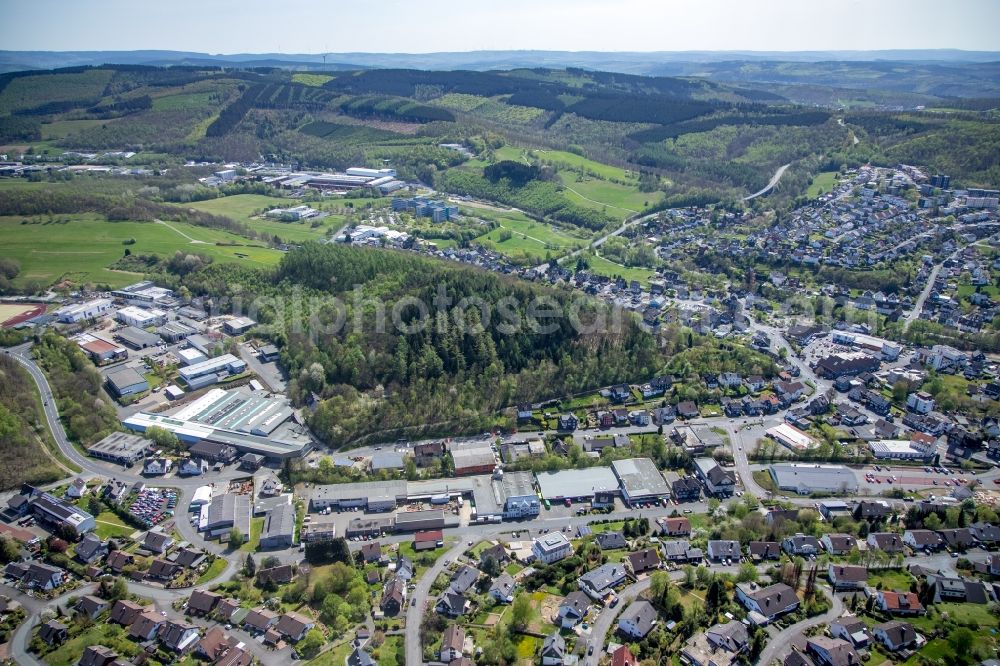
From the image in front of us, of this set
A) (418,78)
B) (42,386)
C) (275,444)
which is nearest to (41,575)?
(275,444)

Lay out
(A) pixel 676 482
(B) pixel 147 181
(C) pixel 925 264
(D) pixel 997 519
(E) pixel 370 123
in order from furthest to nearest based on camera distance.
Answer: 1. (E) pixel 370 123
2. (B) pixel 147 181
3. (C) pixel 925 264
4. (A) pixel 676 482
5. (D) pixel 997 519

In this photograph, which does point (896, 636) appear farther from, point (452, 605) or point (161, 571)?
point (161, 571)

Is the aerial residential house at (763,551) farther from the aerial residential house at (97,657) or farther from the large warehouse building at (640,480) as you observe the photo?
the aerial residential house at (97,657)

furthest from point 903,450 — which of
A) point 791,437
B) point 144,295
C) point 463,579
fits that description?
point 144,295

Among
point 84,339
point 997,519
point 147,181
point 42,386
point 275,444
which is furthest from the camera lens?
point 147,181

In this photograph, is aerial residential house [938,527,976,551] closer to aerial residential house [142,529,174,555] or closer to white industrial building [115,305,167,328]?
aerial residential house [142,529,174,555]

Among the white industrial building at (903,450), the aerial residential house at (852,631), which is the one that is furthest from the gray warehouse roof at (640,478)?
the white industrial building at (903,450)

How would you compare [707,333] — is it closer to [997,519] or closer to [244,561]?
[997,519]
